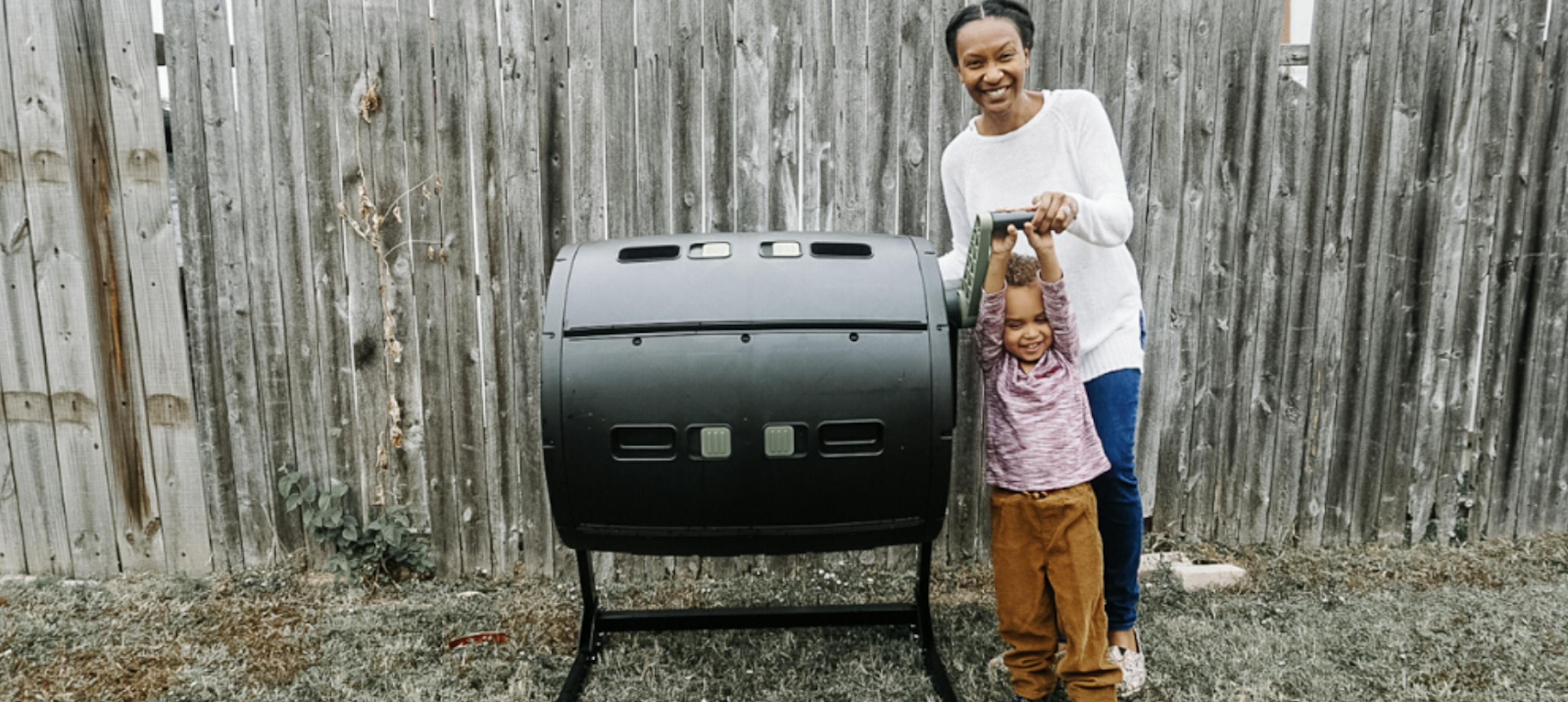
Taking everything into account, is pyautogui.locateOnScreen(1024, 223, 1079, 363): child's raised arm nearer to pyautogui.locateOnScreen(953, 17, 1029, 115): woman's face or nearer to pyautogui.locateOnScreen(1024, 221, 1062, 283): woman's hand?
pyautogui.locateOnScreen(1024, 221, 1062, 283): woman's hand

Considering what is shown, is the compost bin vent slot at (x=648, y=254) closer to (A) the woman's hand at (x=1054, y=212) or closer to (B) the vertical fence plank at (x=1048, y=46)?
(A) the woman's hand at (x=1054, y=212)

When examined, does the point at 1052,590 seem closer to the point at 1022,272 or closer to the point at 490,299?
the point at 1022,272

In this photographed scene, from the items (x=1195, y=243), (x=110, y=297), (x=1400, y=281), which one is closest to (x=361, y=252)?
(x=110, y=297)

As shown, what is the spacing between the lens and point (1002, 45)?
2174 mm

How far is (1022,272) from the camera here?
86.6 inches

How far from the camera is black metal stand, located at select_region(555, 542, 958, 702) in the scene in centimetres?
257

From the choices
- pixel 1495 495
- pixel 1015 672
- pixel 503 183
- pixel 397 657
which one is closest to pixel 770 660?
pixel 1015 672

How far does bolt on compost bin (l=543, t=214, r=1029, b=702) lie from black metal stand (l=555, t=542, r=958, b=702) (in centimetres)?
67

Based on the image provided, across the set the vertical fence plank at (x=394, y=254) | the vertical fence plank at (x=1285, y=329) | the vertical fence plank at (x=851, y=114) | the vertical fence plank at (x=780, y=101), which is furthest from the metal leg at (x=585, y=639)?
the vertical fence plank at (x=1285, y=329)

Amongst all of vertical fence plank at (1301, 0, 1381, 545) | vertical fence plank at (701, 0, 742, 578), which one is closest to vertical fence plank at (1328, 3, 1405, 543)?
vertical fence plank at (1301, 0, 1381, 545)

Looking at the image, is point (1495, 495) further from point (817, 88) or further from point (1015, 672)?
point (817, 88)

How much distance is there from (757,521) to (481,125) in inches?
68.8

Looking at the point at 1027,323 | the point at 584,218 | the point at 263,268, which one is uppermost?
the point at 584,218

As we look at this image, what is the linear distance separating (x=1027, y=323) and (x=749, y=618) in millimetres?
1135
